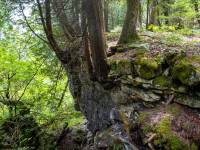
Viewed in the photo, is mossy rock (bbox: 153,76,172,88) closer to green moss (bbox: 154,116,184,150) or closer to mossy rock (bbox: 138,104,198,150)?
mossy rock (bbox: 138,104,198,150)

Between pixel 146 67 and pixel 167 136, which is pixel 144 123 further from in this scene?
pixel 146 67

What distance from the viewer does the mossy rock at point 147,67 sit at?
21.4 feet

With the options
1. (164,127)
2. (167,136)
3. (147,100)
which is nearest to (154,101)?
(147,100)

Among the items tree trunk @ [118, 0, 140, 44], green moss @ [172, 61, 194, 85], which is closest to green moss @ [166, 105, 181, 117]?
green moss @ [172, 61, 194, 85]

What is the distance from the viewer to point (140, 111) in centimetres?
658

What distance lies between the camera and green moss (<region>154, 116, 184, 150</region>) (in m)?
5.21

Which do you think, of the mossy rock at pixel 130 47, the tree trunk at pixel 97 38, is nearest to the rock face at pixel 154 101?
the mossy rock at pixel 130 47

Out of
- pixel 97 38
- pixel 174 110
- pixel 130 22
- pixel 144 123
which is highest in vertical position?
pixel 130 22

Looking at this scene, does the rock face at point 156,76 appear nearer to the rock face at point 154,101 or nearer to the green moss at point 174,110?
the rock face at point 154,101

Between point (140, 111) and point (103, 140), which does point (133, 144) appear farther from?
point (103, 140)

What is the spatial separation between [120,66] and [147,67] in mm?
872

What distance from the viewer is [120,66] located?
725 centimetres

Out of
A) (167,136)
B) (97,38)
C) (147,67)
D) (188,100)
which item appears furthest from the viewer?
(97,38)

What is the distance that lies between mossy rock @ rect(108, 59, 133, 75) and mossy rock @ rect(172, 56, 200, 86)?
1.26 m
